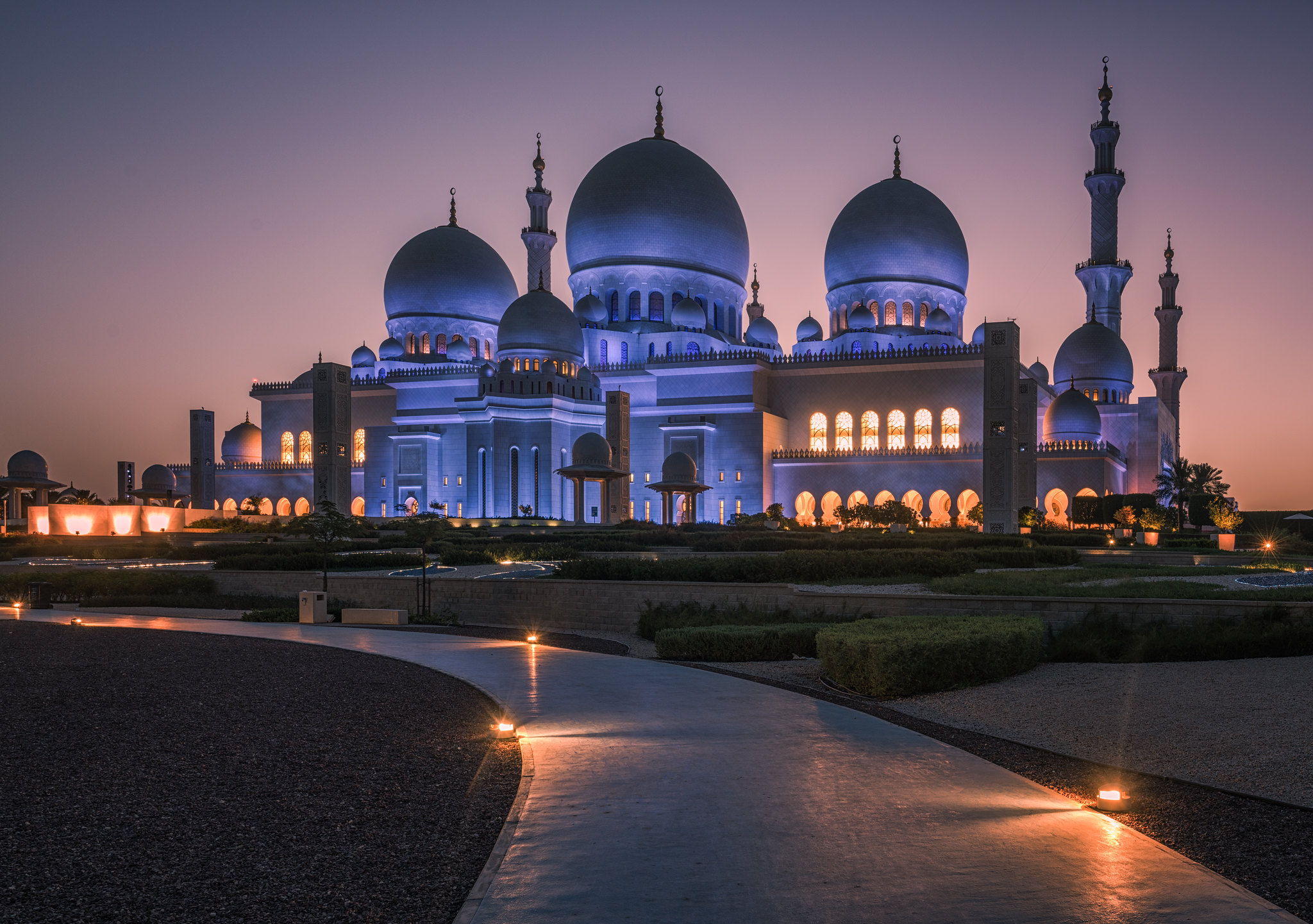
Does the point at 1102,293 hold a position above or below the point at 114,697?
above

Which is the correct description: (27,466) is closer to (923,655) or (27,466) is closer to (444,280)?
(444,280)

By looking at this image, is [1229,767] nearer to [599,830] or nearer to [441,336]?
[599,830]

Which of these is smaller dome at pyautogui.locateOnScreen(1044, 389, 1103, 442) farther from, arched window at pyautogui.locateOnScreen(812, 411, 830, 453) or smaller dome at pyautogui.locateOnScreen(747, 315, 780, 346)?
smaller dome at pyautogui.locateOnScreen(747, 315, 780, 346)

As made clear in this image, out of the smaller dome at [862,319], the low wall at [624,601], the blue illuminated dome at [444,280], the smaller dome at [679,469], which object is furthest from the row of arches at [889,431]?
the low wall at [624,601]

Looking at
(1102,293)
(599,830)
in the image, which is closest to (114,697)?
(599,830)

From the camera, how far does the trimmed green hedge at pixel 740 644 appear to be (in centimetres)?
1241

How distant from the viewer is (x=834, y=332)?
57.7 meters

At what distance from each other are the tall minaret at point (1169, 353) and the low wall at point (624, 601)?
5419 centimetres

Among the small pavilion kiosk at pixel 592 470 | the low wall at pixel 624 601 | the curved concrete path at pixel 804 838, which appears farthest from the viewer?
the small pavilion kiosk at pixel 592 470

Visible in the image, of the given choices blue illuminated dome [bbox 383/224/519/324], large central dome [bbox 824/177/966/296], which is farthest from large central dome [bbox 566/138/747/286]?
blue illuminated dome [bbox 383/224/519/324]

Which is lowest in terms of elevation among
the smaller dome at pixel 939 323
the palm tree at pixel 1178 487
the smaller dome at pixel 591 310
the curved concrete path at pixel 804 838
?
the curved concrete path at pixel 804 838

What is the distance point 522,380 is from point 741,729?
1874 inches

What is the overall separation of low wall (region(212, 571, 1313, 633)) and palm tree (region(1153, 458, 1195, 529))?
3546 cm

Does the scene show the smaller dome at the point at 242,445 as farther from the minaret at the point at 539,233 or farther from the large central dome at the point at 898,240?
the large central dome at the point at 898,240
